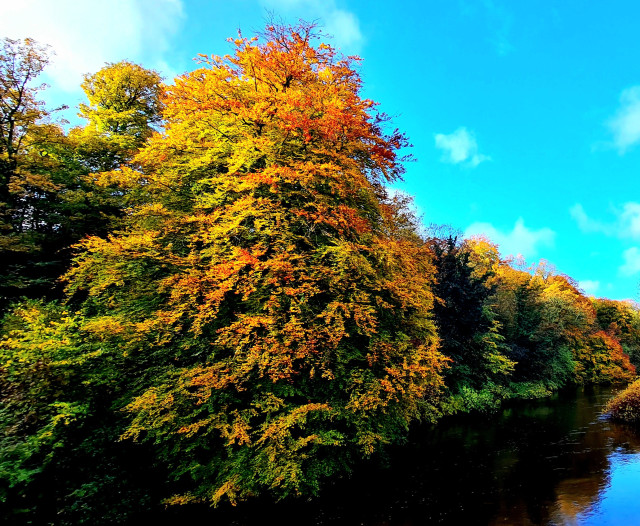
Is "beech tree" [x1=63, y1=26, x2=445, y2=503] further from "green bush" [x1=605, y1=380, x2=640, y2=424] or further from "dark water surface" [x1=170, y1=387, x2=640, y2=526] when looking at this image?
"green bush" [x1=605, y1=380, x2=640, y2=424]

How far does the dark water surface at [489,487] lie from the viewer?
Result: 9.52m

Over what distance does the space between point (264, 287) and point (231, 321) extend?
1.60m

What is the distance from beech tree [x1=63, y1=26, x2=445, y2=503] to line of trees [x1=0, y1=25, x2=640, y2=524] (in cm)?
8

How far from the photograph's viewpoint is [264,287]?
10227 mm

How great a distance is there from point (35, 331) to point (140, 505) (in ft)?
20.4

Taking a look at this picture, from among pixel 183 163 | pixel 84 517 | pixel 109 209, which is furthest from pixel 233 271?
pixel 109 209

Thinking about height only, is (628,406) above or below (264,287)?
below

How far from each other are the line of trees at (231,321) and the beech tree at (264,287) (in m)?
0.08

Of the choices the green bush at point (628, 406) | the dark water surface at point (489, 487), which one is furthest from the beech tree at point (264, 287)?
the green bush at point (628, 406)

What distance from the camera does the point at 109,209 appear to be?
17.9 meters

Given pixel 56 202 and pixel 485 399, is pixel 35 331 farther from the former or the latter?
pixel 485 399

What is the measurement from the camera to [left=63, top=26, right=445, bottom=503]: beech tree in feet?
30.3

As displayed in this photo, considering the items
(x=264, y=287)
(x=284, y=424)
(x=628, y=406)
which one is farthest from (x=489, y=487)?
(x=628, y=406)

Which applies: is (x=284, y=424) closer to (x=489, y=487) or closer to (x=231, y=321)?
(x=231, y=321)
